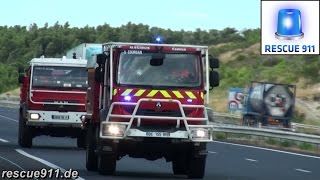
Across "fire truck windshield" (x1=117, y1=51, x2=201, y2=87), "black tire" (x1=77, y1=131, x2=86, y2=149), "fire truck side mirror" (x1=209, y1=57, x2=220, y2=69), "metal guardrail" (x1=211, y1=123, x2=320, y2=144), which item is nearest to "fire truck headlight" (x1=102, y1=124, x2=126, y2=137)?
"fire truck windshield" (x1=117, y1=51, x2=201, y2=87)

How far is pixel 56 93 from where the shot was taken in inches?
1125

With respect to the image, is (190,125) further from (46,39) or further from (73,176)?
(46,39)

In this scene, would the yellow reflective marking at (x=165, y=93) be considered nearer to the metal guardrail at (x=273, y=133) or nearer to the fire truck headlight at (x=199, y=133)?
the fire truck headlight at (x=199, y=133)

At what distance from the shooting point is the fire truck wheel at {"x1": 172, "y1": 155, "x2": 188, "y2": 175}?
19703 mm

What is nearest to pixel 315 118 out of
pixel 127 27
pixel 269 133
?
pixel 269 133

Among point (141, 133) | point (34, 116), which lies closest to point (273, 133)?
point (34, 116)

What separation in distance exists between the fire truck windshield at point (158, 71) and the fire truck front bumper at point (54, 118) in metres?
10.1

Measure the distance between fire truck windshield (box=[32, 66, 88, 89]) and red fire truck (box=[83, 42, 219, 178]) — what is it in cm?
962

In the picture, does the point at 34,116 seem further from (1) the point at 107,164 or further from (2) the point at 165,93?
(2) the point at 165,93

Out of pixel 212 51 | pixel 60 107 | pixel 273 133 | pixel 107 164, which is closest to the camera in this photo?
pixel 107 164

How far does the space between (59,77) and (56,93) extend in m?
0.48

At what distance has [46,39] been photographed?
15538 cm

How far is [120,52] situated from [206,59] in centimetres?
165

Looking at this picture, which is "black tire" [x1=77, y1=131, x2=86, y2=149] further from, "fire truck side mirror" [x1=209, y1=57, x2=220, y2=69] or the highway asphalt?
"fire truck side mirror" [x1=209, y1=57, x2=220, y2=69]
